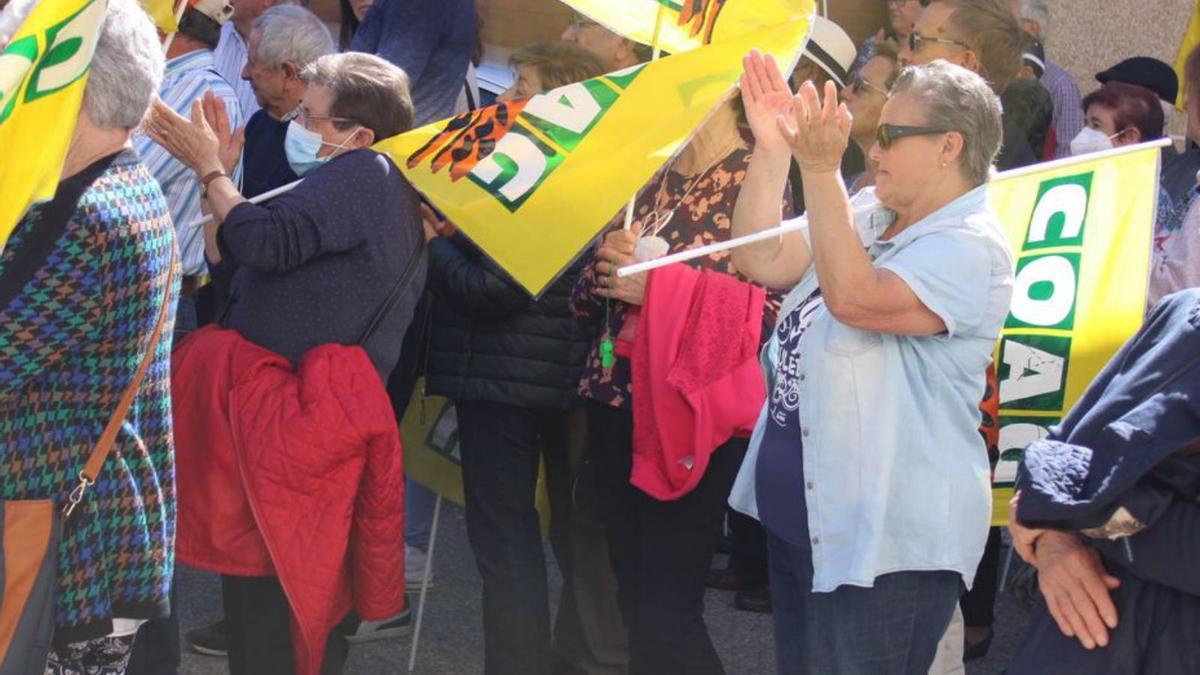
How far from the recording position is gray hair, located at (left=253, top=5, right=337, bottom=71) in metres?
5.55

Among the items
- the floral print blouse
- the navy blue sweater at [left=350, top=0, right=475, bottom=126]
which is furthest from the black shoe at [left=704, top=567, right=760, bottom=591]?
the navy blue sweater at [left=350, top=0, right=475, bottom=126]

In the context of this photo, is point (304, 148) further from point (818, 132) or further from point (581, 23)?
point (818, 132)

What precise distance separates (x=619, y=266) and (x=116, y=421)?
1.54 meters

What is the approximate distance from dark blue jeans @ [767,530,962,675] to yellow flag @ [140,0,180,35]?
8.39 feet

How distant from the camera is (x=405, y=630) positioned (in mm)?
5688

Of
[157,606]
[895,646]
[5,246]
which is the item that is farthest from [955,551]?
[5,246]

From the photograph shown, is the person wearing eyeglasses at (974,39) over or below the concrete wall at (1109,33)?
below

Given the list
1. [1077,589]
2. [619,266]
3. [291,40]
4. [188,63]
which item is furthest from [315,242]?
[1077,589]

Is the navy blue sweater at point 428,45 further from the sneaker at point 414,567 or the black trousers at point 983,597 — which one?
the black trousers at point 983,597

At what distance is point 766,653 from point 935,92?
8.83ft

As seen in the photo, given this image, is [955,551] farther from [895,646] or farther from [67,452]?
[67,452]

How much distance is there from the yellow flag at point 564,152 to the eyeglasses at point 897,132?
2.52ft

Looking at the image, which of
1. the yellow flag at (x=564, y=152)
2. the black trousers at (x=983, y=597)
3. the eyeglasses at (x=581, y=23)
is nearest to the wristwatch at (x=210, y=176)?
the yellow flag at (x=564, y=152)

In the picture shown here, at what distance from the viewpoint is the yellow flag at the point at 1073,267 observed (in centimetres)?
436
